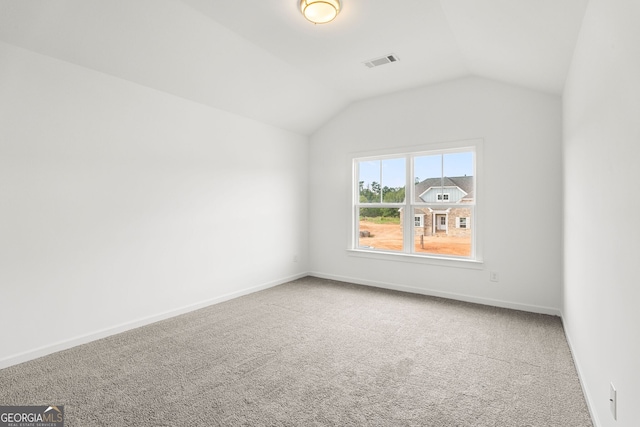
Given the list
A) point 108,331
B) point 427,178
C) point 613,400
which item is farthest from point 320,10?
point 108,331

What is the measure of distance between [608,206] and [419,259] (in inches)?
117

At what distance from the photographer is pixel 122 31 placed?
2678mm

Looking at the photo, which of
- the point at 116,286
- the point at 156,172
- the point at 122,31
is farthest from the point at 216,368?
the point at 122,31

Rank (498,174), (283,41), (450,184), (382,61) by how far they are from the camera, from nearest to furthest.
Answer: (283,41)
(382,61)
(498,174)
(450,184)

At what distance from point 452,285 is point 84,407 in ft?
12.7

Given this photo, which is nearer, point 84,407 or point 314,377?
point 84,407

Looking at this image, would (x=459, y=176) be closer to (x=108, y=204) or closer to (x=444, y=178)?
(x=444, y=178)

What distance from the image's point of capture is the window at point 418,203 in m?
4.24

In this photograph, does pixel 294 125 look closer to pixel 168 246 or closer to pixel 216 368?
pixel 168 246

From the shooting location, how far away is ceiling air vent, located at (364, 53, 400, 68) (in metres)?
3.53

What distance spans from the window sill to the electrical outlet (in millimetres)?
2573

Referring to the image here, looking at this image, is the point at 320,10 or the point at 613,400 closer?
the point at 613,400

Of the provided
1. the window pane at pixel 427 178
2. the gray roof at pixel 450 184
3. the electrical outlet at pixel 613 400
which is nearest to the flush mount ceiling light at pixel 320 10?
the window pane at pixel 427 178

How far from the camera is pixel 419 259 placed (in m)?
4.45
